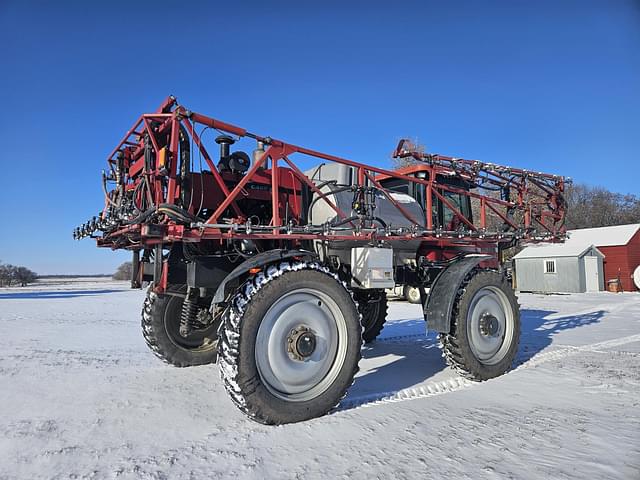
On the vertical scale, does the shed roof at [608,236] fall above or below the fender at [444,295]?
above

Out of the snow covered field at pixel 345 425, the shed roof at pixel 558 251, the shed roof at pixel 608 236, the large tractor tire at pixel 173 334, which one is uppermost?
the shed roof at pixel 608 236

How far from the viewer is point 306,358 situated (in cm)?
385

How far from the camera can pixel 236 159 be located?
477 centimetres

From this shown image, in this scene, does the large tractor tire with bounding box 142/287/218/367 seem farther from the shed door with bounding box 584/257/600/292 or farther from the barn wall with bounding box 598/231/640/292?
the barn wall with bounding box 598/231/640/292

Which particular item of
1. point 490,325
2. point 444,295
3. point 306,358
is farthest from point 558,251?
point 306,358

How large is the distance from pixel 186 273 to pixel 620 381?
5032 mm

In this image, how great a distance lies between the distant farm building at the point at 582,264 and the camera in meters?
26.5

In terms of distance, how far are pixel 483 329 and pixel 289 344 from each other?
2.73m

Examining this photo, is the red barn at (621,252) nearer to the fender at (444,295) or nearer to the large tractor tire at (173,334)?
the fender at (444,295)

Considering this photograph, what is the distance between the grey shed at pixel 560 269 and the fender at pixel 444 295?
2456 centimetres

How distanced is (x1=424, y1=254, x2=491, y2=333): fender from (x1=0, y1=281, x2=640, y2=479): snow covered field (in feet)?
2.27

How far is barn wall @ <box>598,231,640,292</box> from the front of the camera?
27625 millimetres

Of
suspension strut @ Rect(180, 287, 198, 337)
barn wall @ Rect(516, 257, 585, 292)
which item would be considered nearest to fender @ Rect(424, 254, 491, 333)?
suspension strut @ Rect(180, 287, 198, 337)

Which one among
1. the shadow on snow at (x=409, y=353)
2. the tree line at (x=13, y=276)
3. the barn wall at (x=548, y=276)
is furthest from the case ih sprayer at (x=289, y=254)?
the tree line at (x=13, y=276)
